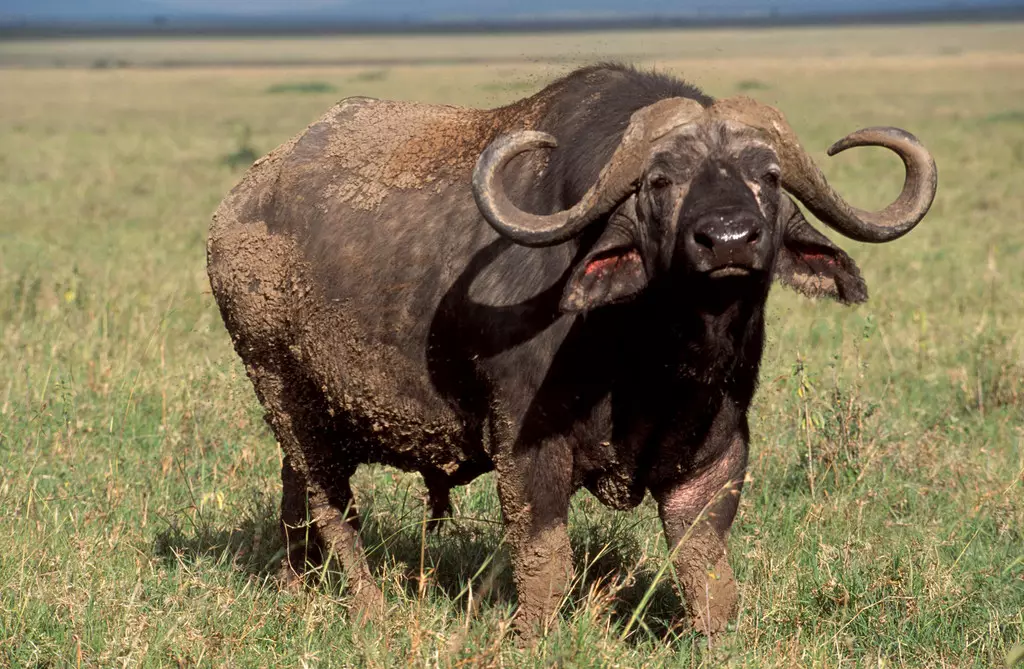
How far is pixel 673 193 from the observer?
410 cm

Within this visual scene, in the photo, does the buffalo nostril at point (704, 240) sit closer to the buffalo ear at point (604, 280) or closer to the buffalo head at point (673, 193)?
the buffalo head at point (673, 193)

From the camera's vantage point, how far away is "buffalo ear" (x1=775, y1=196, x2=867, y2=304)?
441 centimetres

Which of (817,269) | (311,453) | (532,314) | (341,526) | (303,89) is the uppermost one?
(817,269)

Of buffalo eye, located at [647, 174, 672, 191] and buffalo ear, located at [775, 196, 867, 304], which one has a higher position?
buffalo eye, located at [647, 174, 672, 191]

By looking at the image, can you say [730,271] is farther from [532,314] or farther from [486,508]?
[486,508]

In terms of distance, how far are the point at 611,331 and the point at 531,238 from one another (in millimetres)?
452

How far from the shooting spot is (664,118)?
4.23m

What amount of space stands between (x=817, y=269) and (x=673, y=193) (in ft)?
2.12

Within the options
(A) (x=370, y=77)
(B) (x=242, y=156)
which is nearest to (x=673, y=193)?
(B) (x=242, y=156)

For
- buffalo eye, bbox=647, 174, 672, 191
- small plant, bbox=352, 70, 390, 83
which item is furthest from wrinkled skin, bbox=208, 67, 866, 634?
small plant, bbox=352, 70, 390, 83

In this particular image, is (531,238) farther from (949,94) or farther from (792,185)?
(949,94)

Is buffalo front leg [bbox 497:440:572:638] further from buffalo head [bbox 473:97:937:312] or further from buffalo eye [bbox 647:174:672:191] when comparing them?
buffalo eye [bbox 647:174:672:191]

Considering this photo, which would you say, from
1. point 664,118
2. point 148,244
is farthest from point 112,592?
point 148,244

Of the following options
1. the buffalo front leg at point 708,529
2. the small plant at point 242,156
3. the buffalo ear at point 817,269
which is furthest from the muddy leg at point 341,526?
the small plant at point 242,156
